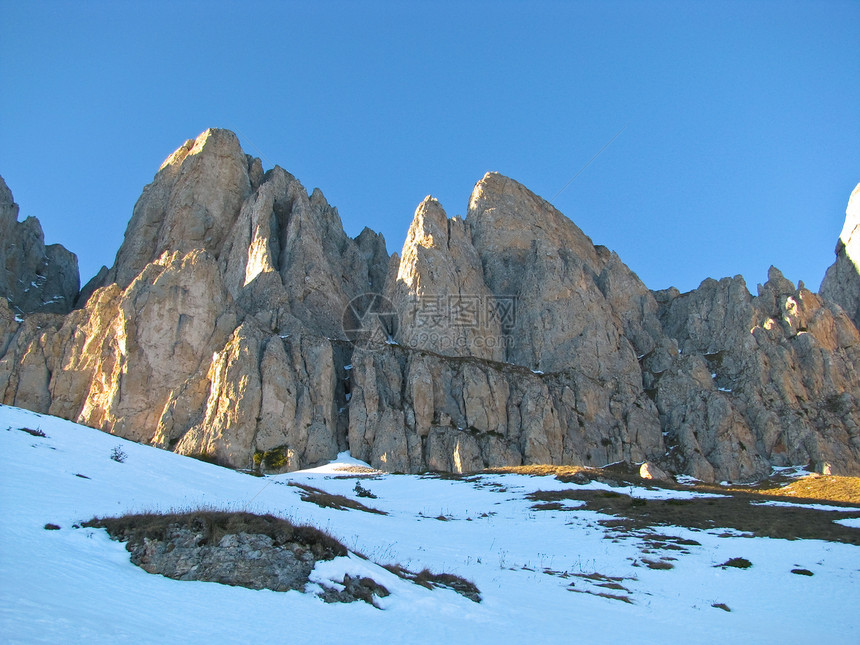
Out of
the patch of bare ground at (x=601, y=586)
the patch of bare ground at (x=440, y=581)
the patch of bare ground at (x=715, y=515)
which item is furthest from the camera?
the patch of bare ground at (x=715, y=515)

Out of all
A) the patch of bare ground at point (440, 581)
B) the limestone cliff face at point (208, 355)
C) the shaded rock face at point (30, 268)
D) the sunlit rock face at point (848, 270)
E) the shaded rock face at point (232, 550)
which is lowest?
the patch of bare ground at point (440, 581)

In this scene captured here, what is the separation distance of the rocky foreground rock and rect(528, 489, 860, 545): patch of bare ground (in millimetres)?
32588

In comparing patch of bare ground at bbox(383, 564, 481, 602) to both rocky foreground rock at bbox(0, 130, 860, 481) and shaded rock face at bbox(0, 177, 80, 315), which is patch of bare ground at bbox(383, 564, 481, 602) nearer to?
rocky foreground rock at bbox(0, 130, 860, 481)

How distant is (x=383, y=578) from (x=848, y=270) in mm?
142780

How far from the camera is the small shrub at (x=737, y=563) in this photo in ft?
69.7

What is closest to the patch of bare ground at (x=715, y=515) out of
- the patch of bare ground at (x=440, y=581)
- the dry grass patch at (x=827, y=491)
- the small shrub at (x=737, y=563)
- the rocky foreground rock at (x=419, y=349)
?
the dry grass patch at (x=827, y=491)

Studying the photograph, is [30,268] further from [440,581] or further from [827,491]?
[827,491]

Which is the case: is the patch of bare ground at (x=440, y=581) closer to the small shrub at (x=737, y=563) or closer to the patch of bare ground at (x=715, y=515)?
the small shrub at (x=737, y=563)

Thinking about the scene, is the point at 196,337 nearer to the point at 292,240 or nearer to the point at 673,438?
the point at 292,240

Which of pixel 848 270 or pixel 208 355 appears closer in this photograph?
pixel 208 355

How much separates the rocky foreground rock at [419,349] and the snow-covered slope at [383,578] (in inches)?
1630

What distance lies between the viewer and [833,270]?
127938 mm

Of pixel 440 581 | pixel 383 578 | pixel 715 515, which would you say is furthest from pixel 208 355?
pixel 383 578

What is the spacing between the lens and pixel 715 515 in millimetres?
32250
